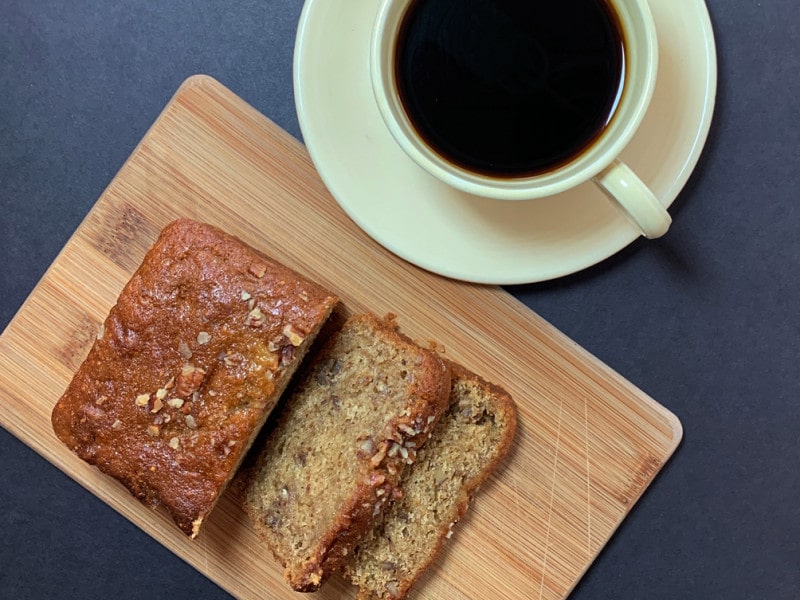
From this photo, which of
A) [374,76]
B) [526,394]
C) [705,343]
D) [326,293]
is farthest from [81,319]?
[705,343]

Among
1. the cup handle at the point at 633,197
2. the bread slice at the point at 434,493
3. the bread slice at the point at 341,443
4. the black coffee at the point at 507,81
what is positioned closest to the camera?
the cup handle at the point at 633,197

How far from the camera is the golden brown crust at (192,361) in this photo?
1323 mm

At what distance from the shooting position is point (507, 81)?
1.29m

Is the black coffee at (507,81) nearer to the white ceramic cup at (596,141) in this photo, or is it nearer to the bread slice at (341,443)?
the white ceramic cup at (596,141)

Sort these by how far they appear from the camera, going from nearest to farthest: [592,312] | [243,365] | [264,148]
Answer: [243,365]
[264,148]
[592,312]

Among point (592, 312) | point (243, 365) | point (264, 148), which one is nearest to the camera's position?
point (243, 365)

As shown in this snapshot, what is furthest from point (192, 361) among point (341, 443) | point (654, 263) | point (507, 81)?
point (654, 263)

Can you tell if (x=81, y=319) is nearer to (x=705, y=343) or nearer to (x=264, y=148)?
Result: (x=264, y=148)

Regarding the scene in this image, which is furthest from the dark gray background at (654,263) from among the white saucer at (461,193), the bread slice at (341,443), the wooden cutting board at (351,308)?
the bread slice at (341,443)

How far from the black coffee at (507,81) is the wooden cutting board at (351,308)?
0.33 meters

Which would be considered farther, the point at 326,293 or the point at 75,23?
the point at 75,23

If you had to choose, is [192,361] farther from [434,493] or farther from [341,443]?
[434,493]

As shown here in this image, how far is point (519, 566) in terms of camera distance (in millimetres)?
1567

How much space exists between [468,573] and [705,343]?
742 millimetres
